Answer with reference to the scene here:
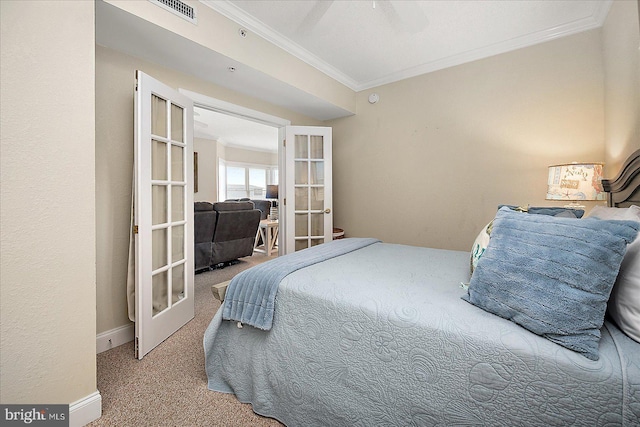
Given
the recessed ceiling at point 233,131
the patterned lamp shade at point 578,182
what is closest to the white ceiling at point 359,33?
the patterned lamp shade at point 578,182

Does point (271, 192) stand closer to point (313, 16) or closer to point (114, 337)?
point (313, 16)

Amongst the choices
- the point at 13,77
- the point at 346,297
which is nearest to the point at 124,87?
the point at 13,77

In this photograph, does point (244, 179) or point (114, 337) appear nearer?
point (114, 337)

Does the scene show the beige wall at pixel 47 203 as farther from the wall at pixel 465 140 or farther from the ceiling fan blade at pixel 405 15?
the wall at pixel 465 140

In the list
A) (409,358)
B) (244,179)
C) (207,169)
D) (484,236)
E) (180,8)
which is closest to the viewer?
(409,358)

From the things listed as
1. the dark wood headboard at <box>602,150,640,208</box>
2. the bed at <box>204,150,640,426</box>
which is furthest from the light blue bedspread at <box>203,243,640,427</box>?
the dark wood headboard at <box>602,150,640,208</box>

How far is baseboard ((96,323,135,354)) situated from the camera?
6.43 ft

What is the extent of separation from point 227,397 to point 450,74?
359cm

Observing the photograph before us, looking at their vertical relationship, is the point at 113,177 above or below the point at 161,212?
A: above

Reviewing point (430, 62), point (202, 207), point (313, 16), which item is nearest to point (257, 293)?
point (313, 16)

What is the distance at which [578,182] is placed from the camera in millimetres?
2035

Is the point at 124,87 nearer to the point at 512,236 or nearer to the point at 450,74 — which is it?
the point at 512,236

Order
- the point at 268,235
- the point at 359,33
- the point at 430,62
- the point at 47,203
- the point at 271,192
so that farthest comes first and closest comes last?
the point at 271,192 < the point at 268,235 < the point at 430,62 < the point at 359,33 < the point at 47,203

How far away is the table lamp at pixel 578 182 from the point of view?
6.50 ft
